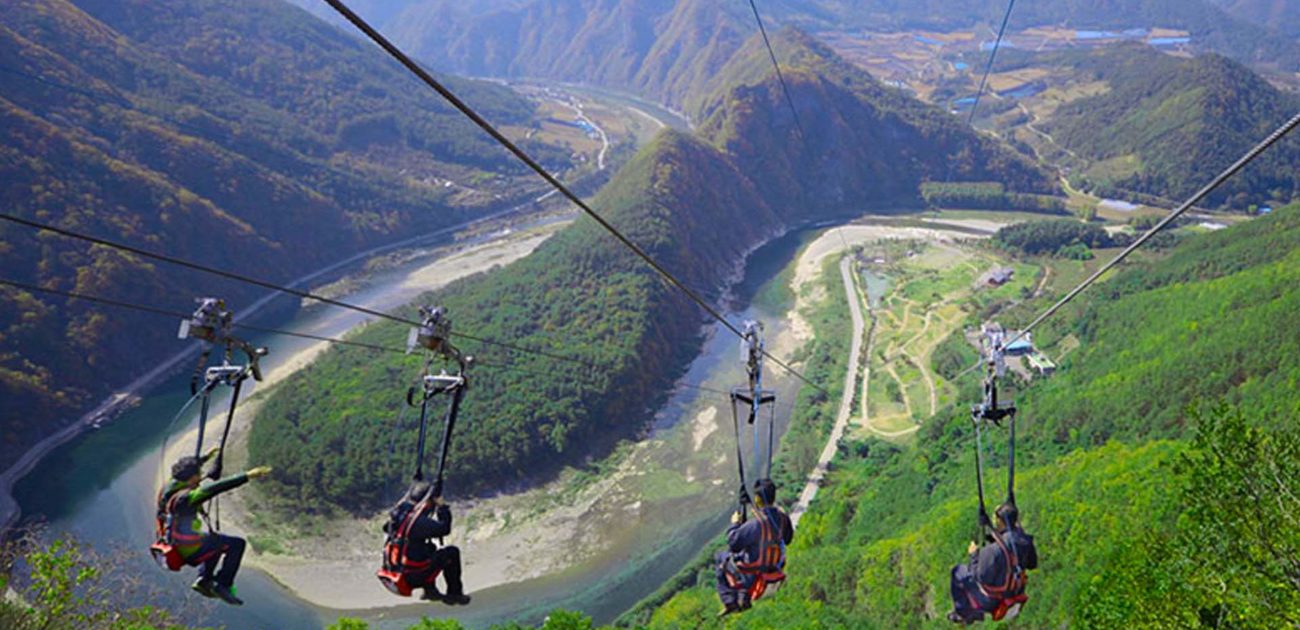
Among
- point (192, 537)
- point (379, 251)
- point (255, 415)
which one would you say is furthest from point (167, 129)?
point (192, 537)

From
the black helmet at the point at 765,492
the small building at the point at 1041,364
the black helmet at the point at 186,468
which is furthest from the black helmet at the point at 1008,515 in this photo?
the small building at the point at 1041,364

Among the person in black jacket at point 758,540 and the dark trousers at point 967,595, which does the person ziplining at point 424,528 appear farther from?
the dark trousers at point 967,595

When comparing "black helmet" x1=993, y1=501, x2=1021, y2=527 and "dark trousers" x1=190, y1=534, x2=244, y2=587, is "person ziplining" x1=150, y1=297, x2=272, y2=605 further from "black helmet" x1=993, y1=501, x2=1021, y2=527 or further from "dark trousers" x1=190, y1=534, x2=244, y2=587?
"black helmet" x1=993, y1=501, x2=1021, y2=527

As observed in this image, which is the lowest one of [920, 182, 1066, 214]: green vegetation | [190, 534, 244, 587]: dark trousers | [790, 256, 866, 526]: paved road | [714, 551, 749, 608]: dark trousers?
[790, 256, 866, 526]: paved road

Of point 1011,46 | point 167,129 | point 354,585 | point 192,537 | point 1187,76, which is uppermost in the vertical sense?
point 1011,46

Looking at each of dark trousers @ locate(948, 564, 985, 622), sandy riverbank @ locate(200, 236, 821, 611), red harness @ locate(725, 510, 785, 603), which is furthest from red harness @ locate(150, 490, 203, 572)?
sandy riverbank @ locate(200, 236, 821, 611)

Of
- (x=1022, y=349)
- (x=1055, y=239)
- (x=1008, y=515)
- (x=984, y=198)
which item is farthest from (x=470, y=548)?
(x=984, y=198)

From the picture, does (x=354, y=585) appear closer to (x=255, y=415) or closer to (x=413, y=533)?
(x=255, y=415)
